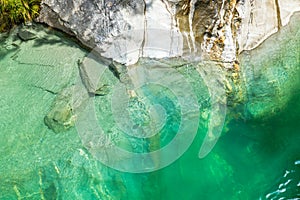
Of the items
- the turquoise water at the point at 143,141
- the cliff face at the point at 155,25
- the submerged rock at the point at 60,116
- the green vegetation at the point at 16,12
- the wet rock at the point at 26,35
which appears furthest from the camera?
the wet rock at the point at 26,35

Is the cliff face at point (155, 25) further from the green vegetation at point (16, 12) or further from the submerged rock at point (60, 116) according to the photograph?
the submerged rock at point (60, 116)

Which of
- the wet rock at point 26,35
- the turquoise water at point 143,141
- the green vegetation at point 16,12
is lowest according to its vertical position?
the turquoise water at point 143,141

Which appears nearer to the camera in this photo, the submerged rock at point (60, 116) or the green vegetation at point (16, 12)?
the submerged rock at point (60, 116)

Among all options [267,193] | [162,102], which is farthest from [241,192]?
A: [162,102]

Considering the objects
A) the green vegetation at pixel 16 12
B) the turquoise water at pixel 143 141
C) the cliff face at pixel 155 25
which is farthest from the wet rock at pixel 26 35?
the cliff face at pixel 155 25

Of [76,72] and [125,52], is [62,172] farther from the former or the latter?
[125,52]

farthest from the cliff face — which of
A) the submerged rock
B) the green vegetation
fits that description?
the submerged rock

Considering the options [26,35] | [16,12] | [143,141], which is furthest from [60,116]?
[16,12]

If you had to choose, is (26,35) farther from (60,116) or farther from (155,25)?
(155,25)
